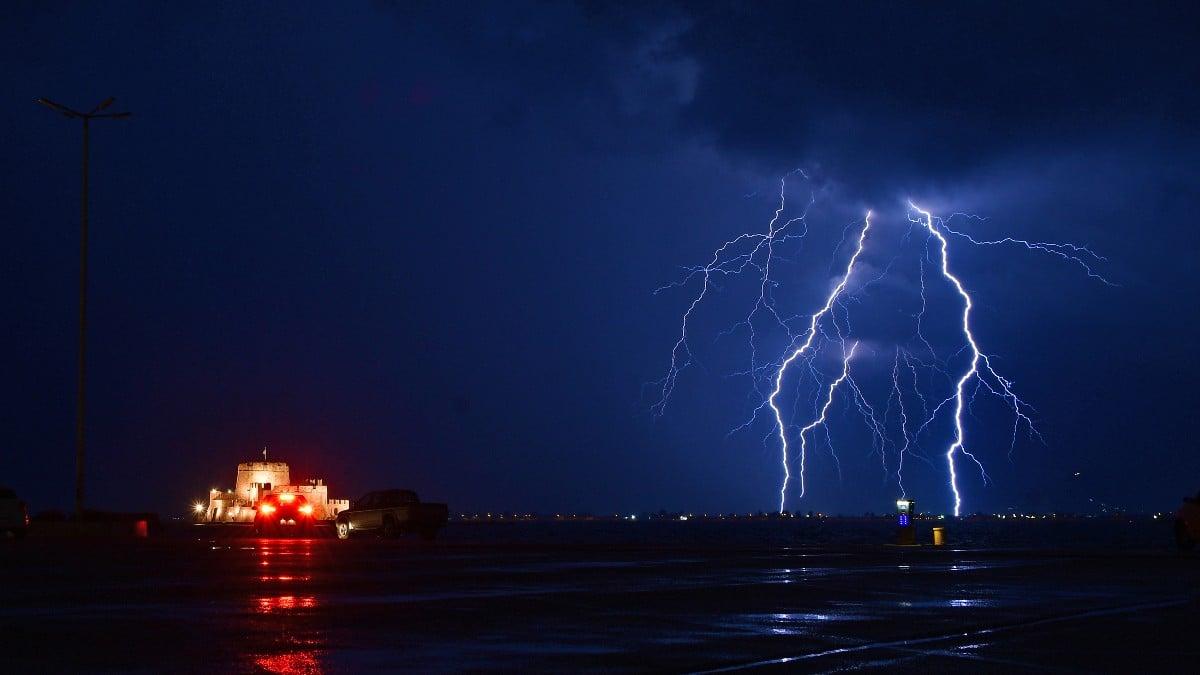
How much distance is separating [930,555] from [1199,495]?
9.93 metres

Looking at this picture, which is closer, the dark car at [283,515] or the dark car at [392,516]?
the dark car at [392,516]

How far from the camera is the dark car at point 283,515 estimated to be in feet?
153

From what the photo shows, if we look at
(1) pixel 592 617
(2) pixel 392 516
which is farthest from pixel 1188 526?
(1) pixel 592 617

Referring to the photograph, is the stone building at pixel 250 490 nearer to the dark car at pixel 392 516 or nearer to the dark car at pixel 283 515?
the dark car at pixel 283 515

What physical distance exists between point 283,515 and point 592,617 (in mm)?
37469

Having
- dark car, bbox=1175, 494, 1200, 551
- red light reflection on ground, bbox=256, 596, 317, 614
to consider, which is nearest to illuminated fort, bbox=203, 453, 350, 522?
dark car, bbox=1175, 494, 1200, 551

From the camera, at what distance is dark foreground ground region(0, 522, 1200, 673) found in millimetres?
9180

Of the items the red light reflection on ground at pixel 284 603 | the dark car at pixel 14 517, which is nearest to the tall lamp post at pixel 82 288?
the dark car at pixel 14 517

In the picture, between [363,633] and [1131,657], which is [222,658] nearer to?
[363,633]

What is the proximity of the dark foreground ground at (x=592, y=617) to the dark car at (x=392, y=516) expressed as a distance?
1866 cm

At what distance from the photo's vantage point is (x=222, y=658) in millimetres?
9008

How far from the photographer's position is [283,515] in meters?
47.8

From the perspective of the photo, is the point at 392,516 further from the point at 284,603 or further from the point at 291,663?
the point at 291,663

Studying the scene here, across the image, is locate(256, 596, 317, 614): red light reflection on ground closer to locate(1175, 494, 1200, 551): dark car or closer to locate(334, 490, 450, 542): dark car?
locate(1175, 494, 1200, 551): dark car
